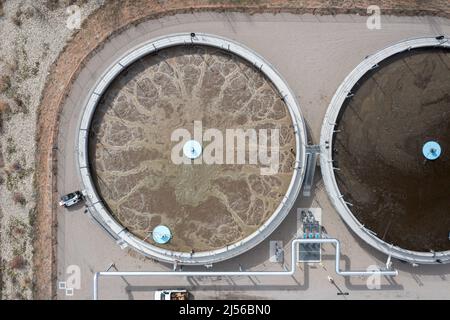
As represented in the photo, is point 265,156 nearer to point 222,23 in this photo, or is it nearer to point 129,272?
point 222,23

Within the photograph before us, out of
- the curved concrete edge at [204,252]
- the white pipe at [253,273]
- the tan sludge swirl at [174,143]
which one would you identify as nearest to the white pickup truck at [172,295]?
the white pipe at [253,273]

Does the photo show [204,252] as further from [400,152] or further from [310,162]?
[400,152]

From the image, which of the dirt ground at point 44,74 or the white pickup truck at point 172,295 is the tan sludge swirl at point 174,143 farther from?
the dirt ground at point 44,74

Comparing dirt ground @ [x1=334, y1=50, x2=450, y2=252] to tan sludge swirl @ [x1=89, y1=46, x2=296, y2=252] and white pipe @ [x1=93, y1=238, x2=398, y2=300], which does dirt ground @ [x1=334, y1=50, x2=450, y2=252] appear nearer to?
white pipe @ [x1=93, y1=238, x2=398, y2=300]

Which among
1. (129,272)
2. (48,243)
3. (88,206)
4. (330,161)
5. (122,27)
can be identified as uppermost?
(122,27)

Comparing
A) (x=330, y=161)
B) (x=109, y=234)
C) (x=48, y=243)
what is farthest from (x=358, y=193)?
(x=48, y=243)
